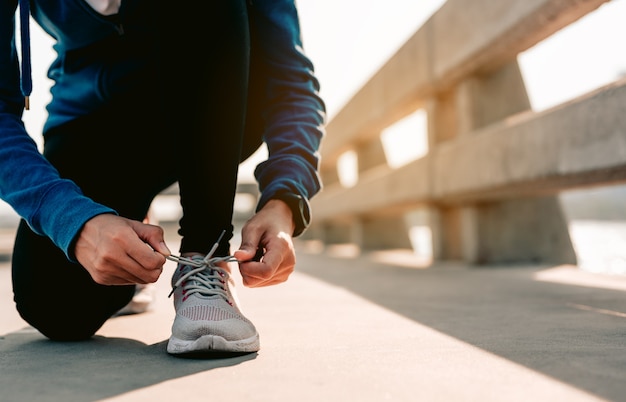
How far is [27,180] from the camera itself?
1123mm

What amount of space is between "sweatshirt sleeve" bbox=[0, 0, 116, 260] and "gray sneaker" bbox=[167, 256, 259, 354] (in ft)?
0.66

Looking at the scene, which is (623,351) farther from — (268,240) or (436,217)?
(436,217)

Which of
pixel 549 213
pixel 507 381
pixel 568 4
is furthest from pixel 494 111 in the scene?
pixel 507 381

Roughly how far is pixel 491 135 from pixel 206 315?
2043 mm

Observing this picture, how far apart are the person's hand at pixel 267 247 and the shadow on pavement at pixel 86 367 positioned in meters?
0.15

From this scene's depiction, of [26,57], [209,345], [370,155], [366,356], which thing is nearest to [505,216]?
[366,356]

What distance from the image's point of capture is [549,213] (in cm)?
329

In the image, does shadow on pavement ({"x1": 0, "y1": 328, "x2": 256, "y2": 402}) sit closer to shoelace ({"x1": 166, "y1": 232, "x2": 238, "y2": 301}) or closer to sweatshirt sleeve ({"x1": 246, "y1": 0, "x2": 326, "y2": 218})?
shoelace ({"x1": 166, "y1": 232, "x2": 238, "y2": 301})

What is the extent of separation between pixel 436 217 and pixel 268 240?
2822mm

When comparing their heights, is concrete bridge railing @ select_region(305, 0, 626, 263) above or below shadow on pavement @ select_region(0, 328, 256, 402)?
above

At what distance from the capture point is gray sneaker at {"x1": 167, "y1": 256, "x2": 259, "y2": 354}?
1.06 meters

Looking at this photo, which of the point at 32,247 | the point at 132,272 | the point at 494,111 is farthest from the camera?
the point at 494,111

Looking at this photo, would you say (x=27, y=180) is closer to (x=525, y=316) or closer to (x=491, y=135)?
(x=525, y=316)

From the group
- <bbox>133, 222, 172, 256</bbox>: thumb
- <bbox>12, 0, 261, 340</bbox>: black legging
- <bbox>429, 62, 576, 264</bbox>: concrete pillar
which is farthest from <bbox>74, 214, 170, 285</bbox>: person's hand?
<bbox>429, 62, 576, 264</bbox>: concrete pillar
